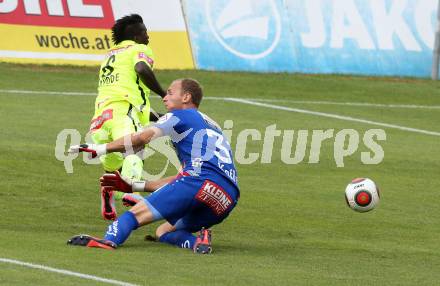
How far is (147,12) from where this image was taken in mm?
27938

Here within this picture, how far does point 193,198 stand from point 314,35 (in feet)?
55.5

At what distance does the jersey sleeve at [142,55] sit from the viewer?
599 inches

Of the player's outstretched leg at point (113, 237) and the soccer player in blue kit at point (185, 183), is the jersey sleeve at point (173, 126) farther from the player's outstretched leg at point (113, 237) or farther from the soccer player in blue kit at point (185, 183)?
the player's outstretched leg at point (113, 237)

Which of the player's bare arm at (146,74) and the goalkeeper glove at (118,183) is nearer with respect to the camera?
the goalkeeper glove at (118,183)

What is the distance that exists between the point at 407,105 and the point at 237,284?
16799mm

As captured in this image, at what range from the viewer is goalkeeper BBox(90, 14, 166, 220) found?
14914mm

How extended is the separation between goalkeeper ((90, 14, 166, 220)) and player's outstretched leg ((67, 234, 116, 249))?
7.18 ft

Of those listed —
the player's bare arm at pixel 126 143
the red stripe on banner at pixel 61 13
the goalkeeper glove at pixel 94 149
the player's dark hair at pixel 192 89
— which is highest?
the red stripe on banner at pixel 61 13

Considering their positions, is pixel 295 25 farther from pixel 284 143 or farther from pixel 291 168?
pixel 291 168

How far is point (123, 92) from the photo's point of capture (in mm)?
15211

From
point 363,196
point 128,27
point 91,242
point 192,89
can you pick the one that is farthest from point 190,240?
point 128,27

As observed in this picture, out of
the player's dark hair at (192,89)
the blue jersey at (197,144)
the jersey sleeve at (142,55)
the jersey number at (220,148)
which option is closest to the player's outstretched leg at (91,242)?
the blue jersey at (197,144)

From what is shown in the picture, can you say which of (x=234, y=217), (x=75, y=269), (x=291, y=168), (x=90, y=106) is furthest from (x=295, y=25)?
(x=75, y=269)

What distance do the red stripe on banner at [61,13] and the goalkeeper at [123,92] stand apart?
11.8 m
